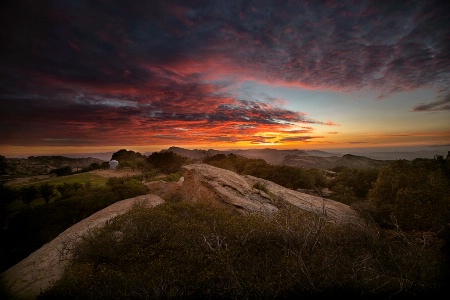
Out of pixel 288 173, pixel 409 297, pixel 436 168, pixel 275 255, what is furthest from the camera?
pixel 288 173

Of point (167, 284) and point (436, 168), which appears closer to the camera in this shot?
point (167, 284)

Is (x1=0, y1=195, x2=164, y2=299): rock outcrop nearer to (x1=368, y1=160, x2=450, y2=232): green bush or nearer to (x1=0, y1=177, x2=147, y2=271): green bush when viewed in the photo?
(x1=0, y1=177, x2=147, y2=271): green bush

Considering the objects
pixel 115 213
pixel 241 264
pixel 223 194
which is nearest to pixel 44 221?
pixel 115 213

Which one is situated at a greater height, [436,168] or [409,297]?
[436,168]

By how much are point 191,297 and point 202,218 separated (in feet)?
17.7

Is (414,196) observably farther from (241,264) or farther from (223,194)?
(241,264)

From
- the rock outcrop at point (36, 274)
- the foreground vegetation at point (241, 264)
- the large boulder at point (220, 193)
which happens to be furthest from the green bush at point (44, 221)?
the foreground vegetation at point (241, 264)

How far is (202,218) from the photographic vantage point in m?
11.2

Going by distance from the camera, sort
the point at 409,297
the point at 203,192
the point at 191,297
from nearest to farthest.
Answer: the point at 409,297
the point at 191,297
the point at 203,192

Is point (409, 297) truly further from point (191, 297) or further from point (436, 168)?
point (436, 168)

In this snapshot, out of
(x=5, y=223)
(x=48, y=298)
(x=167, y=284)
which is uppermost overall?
(x=167, y=284)

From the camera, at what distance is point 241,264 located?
688 centimetres

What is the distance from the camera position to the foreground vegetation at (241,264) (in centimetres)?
528

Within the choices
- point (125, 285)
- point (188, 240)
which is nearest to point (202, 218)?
point (188, 240)
